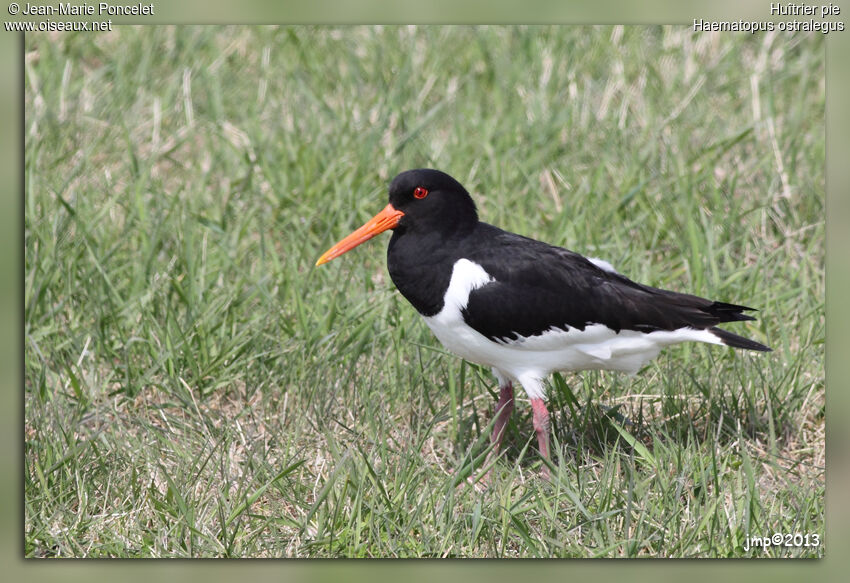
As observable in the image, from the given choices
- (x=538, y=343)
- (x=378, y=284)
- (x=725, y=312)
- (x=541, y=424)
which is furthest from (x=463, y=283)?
(x=378, y=284)

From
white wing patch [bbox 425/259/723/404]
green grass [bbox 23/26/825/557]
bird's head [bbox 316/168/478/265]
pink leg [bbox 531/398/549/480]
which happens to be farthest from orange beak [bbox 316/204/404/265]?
pink leg [bbox 531/398/549/480]

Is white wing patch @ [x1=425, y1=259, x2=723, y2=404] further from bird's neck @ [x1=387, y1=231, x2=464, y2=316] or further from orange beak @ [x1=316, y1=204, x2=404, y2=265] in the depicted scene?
orange beak @ [x1=316, y1=204, x2=404, y2=265]

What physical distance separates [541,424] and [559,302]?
549mm

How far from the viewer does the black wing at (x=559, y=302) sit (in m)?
4.54

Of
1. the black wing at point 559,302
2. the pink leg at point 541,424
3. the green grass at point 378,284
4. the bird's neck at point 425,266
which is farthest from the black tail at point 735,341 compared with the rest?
the bird's neck at point 425,266

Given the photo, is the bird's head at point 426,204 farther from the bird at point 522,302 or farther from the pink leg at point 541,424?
the pink leg at point 541,424

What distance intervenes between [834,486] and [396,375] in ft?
6.43

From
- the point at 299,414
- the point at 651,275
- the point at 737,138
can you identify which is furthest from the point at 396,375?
the point at 737,138

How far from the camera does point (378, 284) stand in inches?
238

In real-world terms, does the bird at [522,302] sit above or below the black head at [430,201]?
below

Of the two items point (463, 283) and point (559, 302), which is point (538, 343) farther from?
point (463, 283)

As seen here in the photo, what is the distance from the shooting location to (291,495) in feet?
14.7

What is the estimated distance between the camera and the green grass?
14.2ft

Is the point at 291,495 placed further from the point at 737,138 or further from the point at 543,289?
the point at 737,138
